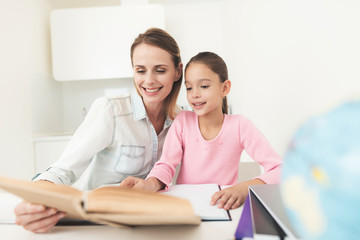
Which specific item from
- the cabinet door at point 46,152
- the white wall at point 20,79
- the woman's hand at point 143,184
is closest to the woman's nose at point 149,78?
the woman's hand at point 143,184

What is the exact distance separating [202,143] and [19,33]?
185 cm

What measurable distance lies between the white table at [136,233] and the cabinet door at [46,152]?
5.74 ft

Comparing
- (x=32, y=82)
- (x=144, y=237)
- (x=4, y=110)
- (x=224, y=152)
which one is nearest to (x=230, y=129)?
(x=224, y=152)

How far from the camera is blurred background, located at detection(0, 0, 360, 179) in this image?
2.08 feet

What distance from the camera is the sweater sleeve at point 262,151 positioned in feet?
2.43

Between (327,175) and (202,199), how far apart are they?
17.1 inches

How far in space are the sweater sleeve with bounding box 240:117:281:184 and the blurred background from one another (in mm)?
110

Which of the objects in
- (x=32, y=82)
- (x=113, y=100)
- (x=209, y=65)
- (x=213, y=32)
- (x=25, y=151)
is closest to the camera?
(x=209, y=65)

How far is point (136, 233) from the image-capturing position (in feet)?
1.38

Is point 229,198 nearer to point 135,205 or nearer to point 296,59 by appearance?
point 135,205

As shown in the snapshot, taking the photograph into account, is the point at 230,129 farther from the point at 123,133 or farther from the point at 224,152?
the point at 123,133

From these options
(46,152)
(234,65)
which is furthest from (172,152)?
(46,152)

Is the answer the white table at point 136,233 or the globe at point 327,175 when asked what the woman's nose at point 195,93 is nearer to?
the white table at point 136,233

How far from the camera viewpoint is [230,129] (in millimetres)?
972
